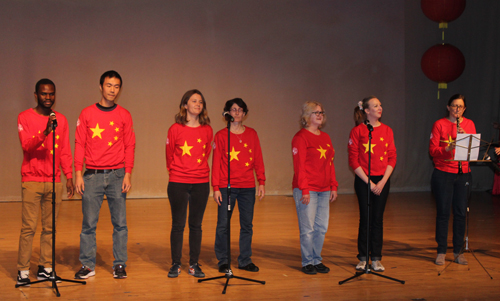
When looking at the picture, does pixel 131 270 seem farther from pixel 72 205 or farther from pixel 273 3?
pixel 273 3

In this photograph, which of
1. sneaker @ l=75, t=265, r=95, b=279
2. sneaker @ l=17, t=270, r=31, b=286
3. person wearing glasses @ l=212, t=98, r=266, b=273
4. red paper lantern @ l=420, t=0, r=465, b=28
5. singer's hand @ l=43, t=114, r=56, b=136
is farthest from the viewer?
red paper lantern @ l=420, t=0, r=465, b=28

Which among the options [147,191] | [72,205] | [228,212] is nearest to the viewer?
[228,212]

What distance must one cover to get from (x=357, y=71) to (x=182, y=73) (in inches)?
129

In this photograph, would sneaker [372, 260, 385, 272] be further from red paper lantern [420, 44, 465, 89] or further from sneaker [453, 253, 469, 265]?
red paper lantern [420, 44, 465, 89]

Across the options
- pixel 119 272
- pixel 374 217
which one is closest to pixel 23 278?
pixel 119 272

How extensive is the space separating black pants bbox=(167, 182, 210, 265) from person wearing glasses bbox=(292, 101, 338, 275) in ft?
2.34

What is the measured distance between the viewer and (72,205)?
6.98 m

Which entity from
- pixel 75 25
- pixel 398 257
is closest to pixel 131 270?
pixel 398 257

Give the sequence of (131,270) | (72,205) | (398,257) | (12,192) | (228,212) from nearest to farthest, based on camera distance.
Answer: (228,212) → (131,270) → (398,257) → (72,205) → (12,192)

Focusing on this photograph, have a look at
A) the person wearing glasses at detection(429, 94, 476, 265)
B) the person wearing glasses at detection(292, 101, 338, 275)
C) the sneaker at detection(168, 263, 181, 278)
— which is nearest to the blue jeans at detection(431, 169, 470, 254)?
the person wearing glasses at detection(429, 94, 476, 265)

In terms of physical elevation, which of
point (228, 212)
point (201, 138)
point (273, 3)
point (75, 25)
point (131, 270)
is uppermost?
point (273, 3)

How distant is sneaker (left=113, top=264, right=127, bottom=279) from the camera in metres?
3.28

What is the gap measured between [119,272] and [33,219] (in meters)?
0.70

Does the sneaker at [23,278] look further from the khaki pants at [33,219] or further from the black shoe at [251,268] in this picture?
the black shoe at [251,268]
